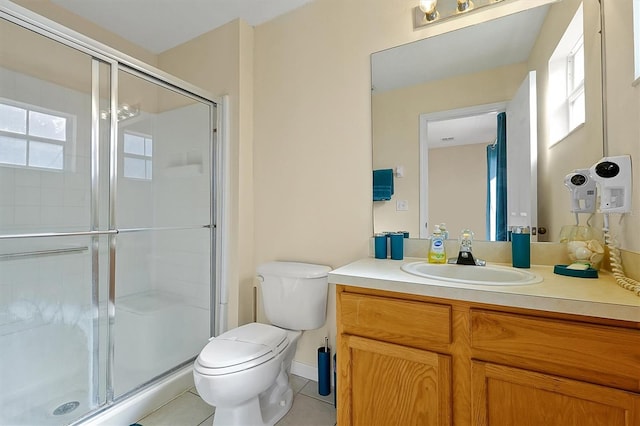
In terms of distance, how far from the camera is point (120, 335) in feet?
5.85

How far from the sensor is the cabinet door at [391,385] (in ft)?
3.18

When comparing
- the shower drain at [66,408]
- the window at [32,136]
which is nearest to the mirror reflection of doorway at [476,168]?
the shower drain at [66,408]

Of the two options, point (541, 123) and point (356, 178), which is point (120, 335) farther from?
point (541, 123)

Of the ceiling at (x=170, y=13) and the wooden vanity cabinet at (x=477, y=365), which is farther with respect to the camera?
the ceiling at (x=170, y=13)

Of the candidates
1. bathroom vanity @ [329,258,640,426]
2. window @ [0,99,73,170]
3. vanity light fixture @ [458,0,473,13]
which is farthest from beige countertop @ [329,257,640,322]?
window @ [0,99,73,170]

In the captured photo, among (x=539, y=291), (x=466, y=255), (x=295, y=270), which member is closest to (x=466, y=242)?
(x=466, y=255)

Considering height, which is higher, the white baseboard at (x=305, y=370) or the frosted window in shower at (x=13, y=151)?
the frosted window in shower at (x=13, y=151)

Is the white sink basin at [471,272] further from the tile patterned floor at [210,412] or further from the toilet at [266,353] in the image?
the tile patterned floor at [210,412]

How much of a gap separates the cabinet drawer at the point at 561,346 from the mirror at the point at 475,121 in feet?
2.03

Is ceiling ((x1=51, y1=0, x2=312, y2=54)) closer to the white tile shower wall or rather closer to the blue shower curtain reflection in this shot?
the white tile shower wall

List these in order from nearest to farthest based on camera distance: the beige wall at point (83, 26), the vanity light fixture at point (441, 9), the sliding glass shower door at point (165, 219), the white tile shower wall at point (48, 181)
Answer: the vanity light fixture at point (441, 9) < the white tile shower wall at point (48, 181) < the beige wall at point (83, 26) < the sliding glass shower door at point (165, 219)

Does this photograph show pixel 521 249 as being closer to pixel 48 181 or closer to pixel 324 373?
pixel 324 373

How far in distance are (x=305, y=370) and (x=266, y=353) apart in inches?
25.7

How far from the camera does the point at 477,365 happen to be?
91 centimetres
